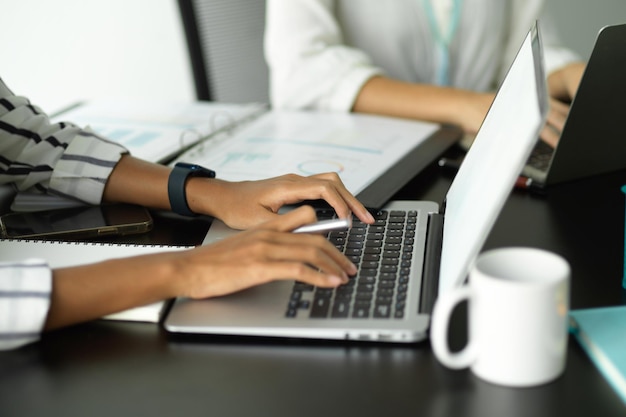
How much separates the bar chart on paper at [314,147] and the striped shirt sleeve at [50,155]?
161 millimetres

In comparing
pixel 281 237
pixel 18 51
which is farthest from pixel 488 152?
pixel 18 51

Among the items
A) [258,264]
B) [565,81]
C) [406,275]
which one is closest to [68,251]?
[258,264]

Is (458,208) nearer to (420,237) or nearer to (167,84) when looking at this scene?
(420,237)

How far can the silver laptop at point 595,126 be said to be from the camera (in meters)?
0.97

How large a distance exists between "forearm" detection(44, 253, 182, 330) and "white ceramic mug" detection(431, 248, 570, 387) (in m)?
0.29

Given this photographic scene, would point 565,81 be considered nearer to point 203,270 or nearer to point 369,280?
point 369,280

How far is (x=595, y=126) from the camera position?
104cm

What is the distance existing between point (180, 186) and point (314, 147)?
0.28 m

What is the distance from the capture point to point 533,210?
1034mm

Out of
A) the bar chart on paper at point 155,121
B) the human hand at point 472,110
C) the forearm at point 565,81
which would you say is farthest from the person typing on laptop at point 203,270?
the forearm at point 565,81

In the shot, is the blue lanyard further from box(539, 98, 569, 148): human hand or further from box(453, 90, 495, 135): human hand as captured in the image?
box(539, 98, 569, 148): human hand

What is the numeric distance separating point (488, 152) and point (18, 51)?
2.18 metres

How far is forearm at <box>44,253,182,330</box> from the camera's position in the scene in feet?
2.58

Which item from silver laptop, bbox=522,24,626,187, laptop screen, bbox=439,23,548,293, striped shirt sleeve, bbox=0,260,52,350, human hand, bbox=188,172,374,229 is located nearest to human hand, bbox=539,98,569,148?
silver laptop, bbox=522,24,626,187
